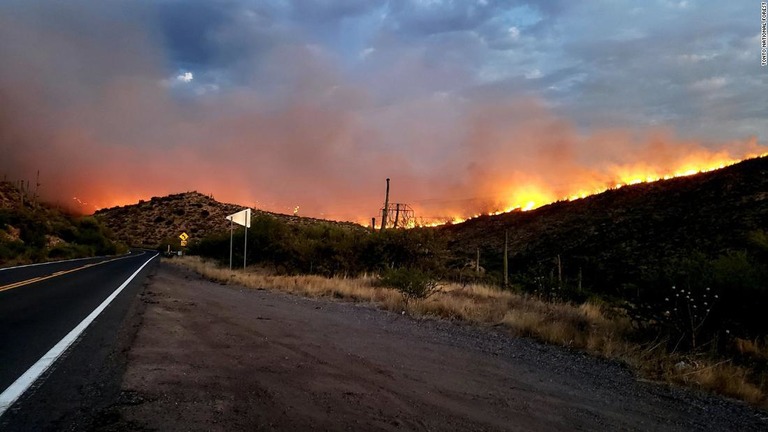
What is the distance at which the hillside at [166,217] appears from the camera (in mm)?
105550

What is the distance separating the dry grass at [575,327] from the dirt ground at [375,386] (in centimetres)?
50

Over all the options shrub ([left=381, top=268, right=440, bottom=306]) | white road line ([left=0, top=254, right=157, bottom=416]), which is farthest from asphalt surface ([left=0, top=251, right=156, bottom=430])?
shrub ([left=381, top=268, right=440, bottom=306])

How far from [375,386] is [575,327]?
721 centimetres

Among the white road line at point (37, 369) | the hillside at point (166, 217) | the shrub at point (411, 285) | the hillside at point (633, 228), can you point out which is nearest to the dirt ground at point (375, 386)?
the white road line at point (37, 369)

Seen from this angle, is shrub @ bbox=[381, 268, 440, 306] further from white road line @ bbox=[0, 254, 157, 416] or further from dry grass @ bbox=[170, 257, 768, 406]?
white road line @ bbox=[0, 254, 157, 416]

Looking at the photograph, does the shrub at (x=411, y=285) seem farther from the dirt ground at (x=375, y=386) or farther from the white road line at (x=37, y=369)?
the white road line at (x=37, y=369)

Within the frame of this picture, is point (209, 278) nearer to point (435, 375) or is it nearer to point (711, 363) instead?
point (435, 375)

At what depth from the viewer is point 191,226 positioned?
104 metres

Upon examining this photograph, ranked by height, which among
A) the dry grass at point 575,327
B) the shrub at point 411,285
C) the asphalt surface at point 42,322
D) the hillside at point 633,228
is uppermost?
the hillside at point 633,228

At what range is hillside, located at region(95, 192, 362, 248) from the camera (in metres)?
106

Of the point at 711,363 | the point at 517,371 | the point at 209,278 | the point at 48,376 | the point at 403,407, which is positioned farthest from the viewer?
the point at 209,278

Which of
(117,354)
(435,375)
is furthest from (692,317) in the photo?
(117,354)

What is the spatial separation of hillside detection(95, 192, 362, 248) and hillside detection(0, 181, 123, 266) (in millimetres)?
27663

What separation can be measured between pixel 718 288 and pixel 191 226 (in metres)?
107
